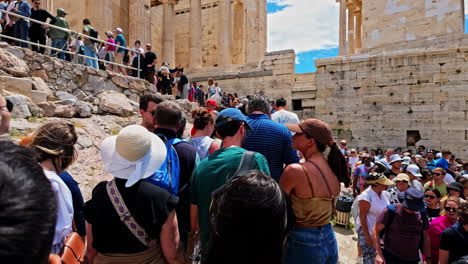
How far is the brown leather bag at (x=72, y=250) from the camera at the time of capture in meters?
1.75

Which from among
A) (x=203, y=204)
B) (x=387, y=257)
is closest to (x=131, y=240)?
(x=203, y=204)

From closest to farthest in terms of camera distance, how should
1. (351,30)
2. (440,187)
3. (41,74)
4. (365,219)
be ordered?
(365,219) → (440,187) → (41,74) → (351,30)

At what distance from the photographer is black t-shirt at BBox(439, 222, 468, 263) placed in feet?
9.73

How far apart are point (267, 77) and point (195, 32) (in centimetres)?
772

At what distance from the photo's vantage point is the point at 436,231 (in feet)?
12.3

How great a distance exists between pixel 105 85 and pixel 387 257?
897 cm

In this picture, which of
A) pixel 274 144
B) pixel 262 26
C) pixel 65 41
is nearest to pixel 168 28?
pixel 262 26

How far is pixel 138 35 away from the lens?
1812 cm

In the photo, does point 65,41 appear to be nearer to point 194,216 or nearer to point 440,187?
point 194,216

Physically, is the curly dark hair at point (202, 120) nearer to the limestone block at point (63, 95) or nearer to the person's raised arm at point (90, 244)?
the person's raised arm at point (90, 244)

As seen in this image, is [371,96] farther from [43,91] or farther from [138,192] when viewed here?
[138,192]

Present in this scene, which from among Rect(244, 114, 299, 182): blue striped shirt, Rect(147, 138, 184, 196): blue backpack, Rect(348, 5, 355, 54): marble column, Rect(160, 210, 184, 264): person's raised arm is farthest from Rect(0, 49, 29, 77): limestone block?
Rect(348, 5, 355, 54): marble column

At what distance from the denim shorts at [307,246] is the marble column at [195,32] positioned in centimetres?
2014

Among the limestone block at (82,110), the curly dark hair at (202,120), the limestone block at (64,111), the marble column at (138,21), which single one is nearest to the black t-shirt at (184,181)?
the curly dark hair at (202,120)
